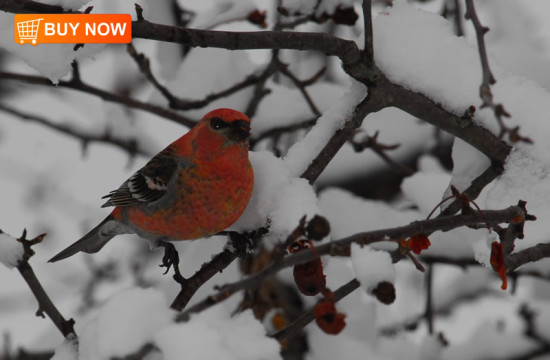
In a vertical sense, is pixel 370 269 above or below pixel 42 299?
below

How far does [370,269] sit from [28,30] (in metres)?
1.93

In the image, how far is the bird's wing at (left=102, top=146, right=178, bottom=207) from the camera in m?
3.14

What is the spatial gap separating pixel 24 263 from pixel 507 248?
1734 mm

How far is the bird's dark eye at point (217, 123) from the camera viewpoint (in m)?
2.94

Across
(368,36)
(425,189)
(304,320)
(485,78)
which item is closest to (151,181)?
(368,36)

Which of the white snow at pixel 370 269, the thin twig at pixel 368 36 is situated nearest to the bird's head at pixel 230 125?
the thin twig at pixel 368 36

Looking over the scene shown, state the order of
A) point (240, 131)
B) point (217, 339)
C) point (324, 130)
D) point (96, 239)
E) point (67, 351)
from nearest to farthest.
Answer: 1. point (217, 339)
2. point (67, 351)
3. point (324, 130)
4. point (240, 131)
5. point (96, 239)

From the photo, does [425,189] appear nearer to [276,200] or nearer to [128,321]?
[276,200]

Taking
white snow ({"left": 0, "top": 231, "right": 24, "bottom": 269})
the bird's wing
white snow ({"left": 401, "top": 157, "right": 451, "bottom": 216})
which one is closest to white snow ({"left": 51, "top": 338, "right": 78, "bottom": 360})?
white snow ({"left": 0, "top": 231, "right": 24, "bottom": 269})

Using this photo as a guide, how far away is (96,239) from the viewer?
12.7 feet

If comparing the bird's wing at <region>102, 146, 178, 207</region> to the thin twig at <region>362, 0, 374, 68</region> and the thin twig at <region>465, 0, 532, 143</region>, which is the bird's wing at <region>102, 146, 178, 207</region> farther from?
the thin twig at <region>465, 0, 532, 143</region>

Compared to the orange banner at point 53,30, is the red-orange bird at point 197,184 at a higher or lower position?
lower

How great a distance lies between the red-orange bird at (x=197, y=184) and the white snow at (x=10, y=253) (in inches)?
27.9

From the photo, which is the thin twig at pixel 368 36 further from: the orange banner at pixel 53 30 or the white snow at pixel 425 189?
the white snow at pixel 425 189
